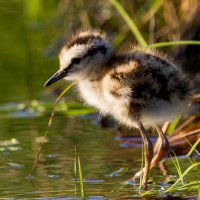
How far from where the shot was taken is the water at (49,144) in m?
4.71

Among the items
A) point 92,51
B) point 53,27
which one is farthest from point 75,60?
point 53,27

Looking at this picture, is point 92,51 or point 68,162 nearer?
point 92,51

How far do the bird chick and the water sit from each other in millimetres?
244

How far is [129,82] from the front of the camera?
14.8ft

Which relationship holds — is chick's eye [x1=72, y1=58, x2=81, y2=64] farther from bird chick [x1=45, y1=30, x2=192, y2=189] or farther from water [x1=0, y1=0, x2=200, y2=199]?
water [x1=0, y1=0, x2=200, y2=199]

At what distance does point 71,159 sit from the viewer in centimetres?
544

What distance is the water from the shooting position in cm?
471

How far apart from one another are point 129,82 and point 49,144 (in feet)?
5.05

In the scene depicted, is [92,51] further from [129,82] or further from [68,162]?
[68,162]

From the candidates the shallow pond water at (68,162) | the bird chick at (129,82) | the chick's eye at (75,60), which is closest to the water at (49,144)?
the shallow pond water at (68,162)

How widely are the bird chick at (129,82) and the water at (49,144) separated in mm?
244

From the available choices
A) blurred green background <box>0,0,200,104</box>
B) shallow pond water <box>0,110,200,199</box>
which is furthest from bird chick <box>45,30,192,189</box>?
blurred green background <box>0,0,200,104</box>

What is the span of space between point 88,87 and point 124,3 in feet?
11.6

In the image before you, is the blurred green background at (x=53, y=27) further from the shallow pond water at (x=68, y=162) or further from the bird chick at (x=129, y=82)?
the bird chick at (x=129, y=82)
